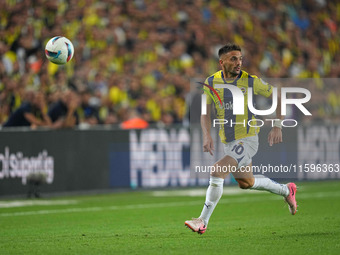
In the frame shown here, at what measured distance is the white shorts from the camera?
8562mm

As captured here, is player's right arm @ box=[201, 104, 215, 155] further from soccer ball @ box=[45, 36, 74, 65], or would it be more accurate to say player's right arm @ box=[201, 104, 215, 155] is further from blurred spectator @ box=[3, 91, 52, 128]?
blurred spectator @ box=[3, 91, 52, 128]

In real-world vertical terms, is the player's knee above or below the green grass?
above

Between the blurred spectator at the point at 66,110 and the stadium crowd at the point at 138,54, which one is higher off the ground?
the stadium crowd at the point at 138,54

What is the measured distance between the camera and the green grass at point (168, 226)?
25.8ft

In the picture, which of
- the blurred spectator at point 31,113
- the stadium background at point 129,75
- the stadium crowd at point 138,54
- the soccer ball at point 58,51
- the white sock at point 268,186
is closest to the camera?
the white sock at point 268,186

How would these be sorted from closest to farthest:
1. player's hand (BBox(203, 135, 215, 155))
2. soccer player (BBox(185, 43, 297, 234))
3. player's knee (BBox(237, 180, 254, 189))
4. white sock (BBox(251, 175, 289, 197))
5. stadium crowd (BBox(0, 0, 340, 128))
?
player's hand (BBox(203, 135, 215, 155)) < soccer player (BBox(185, 43, 297, 234)) < player's knee (BBox(237, 180, 254, 189)) < white sock (BBox(251, 175, 289, 197)) < stadium crowd (BBox(0, 0, 340, 128))

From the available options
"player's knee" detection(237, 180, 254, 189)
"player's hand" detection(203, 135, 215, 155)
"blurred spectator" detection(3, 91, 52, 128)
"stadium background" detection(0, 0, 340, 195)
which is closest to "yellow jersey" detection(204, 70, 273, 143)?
"player's hand" detection(203, 135, 215, 155)

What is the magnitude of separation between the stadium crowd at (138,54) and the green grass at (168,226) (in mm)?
2702

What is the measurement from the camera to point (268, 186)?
893cm

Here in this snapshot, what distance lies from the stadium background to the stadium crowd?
1.1 inches

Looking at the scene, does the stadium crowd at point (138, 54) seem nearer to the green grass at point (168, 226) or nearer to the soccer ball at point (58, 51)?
the green grass at point (168, 226)

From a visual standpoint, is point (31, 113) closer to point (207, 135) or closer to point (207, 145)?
point (207, 135)

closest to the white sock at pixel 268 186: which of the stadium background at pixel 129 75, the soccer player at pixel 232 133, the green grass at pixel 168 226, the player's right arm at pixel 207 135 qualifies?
the soccer player at pixel 232 133

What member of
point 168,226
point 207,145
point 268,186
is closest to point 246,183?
point 268,186
